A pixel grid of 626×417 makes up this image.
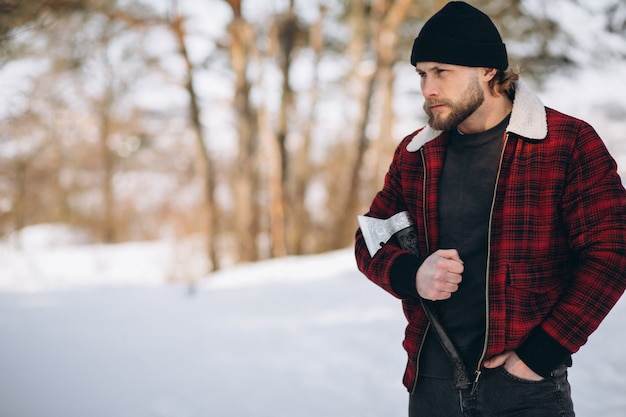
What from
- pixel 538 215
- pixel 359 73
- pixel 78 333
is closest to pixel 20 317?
pixel 78 333

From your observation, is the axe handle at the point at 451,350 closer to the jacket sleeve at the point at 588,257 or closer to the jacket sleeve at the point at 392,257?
the jacket sleeve at the point at 392,257

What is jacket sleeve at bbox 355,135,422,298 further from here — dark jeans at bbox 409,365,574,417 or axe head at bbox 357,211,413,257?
dark jeans at bbox 409,365,574,417

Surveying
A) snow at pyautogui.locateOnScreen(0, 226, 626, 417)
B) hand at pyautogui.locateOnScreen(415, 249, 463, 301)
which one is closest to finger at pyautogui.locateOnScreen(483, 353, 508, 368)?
hand at pyautogui.locateOnScreen(415, 249, 463, 301)

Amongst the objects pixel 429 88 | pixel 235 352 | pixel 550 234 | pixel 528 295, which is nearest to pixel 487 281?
pixel 528 295

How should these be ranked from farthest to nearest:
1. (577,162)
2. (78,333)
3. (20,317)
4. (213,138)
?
(213,138), (20,317), (78,333), (577,162)

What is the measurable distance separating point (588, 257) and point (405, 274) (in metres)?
0.52

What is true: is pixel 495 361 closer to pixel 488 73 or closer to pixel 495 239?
pixel 495 239

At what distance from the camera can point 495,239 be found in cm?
174

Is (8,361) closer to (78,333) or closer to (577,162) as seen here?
(78,333)

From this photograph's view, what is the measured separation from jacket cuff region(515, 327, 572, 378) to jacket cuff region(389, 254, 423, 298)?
353 millimetres

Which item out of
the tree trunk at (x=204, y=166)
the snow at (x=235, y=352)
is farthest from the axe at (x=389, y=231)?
the tree trunk at (x=204, y=166)

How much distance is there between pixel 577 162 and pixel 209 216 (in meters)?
12.6

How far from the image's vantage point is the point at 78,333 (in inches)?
249

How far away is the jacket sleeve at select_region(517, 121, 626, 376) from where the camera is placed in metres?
1.57
